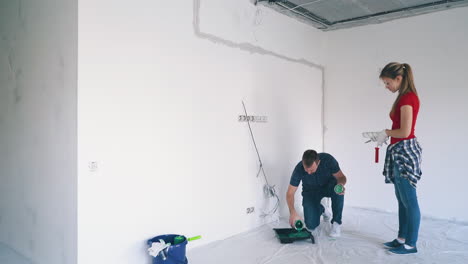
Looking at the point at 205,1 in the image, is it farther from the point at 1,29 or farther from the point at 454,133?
the point at 454,133

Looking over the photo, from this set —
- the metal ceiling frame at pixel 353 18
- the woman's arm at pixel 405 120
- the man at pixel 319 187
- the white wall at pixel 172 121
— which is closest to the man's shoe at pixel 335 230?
the man at pixel 319 187

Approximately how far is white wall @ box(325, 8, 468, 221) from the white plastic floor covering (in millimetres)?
501

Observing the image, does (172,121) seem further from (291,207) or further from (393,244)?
(393,244)

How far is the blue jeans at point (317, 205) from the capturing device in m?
3.02

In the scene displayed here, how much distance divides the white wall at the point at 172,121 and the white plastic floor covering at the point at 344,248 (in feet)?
0.60

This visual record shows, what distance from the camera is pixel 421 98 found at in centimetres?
367

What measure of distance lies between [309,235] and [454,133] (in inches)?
76.2

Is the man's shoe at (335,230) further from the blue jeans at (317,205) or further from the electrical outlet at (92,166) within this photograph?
the electrical outlet at (92,166)

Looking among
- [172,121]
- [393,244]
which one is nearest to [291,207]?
[393,244]

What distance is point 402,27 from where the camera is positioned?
12.4 ft

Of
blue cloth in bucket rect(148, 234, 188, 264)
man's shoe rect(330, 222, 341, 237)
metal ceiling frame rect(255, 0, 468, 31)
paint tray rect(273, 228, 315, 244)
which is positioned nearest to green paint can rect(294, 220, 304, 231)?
paint tray rect(273, 228, 315, 244)

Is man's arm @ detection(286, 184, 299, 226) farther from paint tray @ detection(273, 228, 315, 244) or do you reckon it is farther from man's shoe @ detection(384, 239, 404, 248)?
man's shoe @ detection(384, 239, 404, 248)

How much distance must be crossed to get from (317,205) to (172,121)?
5.10 feet

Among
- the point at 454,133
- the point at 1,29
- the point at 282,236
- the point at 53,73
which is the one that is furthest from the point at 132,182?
the point at 454,133
